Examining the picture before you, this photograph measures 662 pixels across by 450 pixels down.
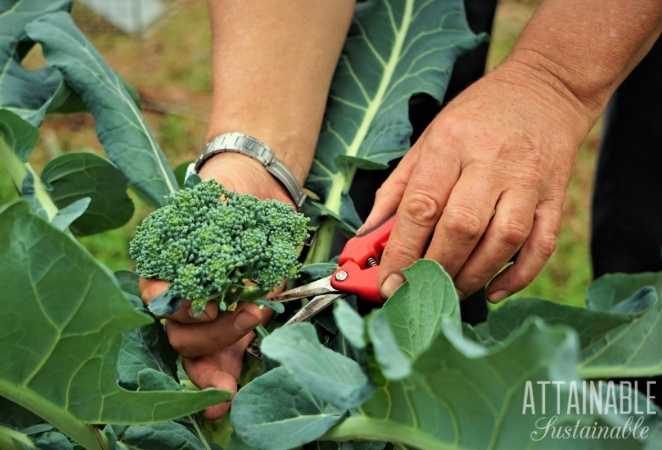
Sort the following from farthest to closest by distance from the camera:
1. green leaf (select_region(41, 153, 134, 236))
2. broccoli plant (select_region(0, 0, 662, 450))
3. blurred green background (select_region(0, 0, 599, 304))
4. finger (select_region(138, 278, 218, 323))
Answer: blurred green background (select_region(0, 0, 599, 304)) → green leaf (select_region(41, 153, 134, 236)) → finger (select_region(138, 278, 218, 323)) → broccoli plant (select_region(0, 0, 662, 450))

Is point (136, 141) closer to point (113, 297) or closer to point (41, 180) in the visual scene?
point (41, 180)

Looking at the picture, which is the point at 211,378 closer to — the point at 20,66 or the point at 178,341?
the point at 178,341

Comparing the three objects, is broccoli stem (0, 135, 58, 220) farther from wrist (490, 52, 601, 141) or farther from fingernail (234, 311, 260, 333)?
wrist (490, 52, 601, 141)

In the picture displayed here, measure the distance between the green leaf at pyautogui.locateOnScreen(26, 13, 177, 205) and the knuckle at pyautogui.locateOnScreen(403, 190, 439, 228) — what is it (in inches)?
15.1

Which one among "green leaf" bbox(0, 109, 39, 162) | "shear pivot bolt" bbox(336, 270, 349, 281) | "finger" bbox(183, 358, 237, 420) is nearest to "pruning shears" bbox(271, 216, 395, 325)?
"shear pivot bolt" bbox(336, 270, 349, 281)

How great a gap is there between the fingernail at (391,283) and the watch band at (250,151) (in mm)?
273

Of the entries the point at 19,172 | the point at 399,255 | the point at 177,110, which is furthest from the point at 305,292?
the point at 177,110

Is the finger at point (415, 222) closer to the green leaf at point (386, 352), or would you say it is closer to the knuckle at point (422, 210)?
the knuckle at point (422, 210)

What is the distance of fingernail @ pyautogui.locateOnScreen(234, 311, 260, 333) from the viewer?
3.82ft

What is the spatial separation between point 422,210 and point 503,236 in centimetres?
11

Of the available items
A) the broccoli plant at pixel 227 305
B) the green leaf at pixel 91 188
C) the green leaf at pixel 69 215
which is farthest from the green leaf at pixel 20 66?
the green leaf at pixel 69 215

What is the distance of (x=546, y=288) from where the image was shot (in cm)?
298

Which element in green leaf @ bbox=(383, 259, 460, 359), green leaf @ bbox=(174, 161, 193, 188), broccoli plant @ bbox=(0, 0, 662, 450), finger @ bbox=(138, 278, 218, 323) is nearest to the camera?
broccoli plant @ bbox=(0, 0, 662, 450)

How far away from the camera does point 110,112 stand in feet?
4.73
